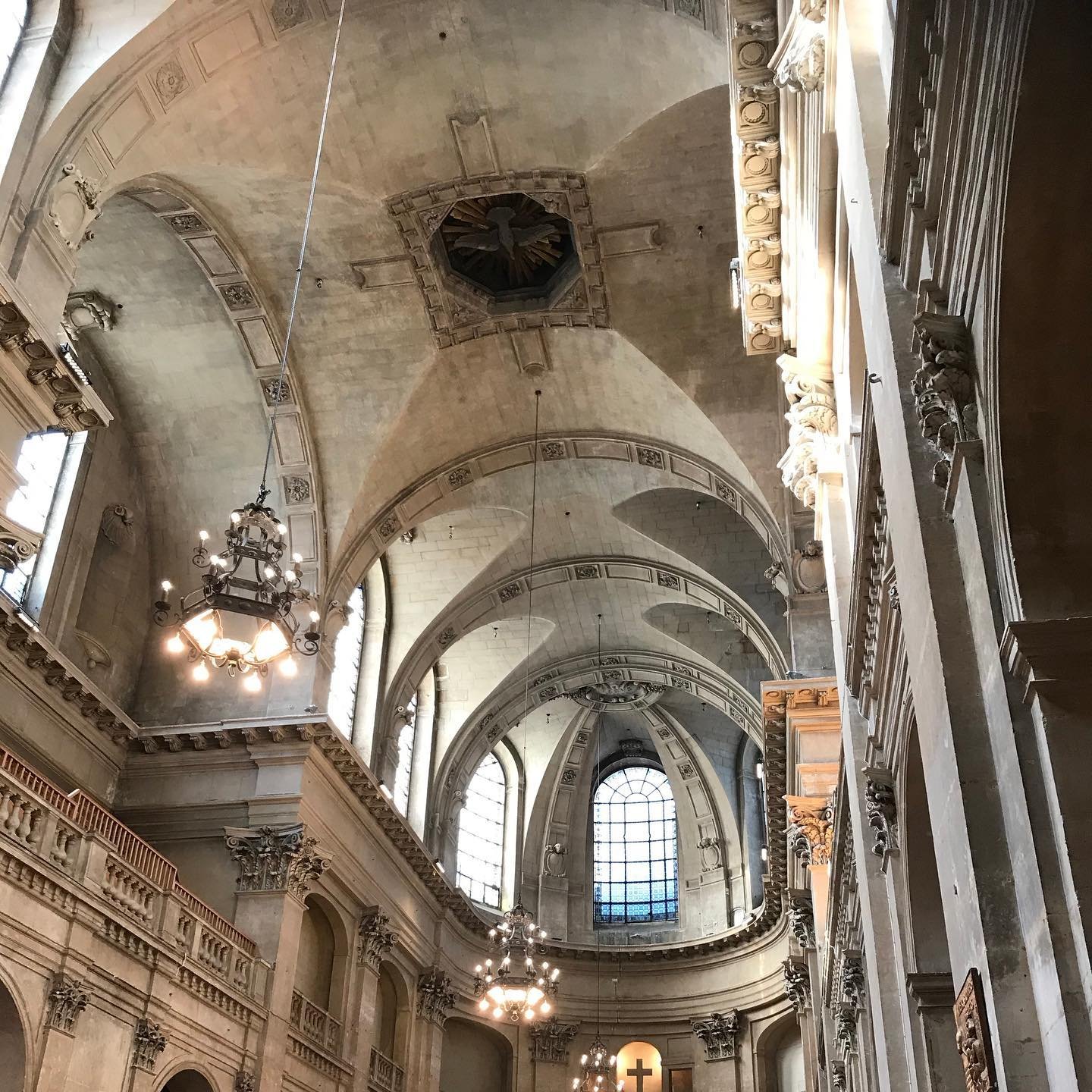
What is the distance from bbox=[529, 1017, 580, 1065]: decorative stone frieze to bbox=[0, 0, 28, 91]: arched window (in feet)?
61.6

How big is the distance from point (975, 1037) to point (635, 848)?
22.9 meters

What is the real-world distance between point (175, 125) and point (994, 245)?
1083 cm

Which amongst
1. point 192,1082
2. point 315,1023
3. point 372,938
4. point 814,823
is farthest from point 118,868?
point 814,823

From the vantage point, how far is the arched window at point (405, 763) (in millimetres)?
20953

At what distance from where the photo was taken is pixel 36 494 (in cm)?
1453

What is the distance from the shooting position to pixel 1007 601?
146 inches

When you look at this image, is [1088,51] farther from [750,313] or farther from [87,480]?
[87,480]

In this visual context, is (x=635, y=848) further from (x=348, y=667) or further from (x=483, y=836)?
(x=348, y=667)

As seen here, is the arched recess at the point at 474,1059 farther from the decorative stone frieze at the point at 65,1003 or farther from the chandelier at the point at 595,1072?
the decorative stone frieze at the point at 65,1003

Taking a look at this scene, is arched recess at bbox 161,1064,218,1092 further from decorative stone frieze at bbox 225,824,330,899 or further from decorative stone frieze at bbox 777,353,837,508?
decorative stone frieze at bbox 777,353,837,508

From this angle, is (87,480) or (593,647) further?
(593,647)

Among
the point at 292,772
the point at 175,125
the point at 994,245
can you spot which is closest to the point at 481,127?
the point at 175,125

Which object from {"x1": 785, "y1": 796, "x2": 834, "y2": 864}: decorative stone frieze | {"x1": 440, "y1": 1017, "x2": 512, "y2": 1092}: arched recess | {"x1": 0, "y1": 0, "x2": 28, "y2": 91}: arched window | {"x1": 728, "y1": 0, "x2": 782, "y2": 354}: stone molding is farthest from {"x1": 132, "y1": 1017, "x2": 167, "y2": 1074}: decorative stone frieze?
{"x1": 440, "y1": 1017, "x2": 512, "y2": 1092}: arched recess

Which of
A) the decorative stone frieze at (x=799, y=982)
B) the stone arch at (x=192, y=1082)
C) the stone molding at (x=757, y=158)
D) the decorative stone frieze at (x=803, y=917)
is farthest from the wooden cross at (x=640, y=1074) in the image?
the stone molding at (x=757, y=158)
